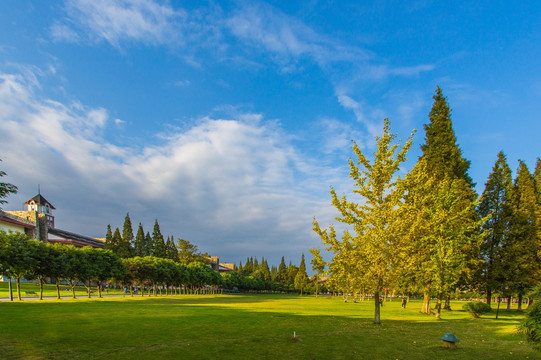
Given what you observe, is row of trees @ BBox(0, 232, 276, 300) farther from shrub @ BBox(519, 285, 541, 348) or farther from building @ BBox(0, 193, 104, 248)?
building @ BBox(0, 193, 104, 248)

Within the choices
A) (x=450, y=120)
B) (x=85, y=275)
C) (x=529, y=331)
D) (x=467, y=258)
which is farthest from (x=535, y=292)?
(x=85, y=275)

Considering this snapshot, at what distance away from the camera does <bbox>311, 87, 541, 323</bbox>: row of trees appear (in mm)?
22469

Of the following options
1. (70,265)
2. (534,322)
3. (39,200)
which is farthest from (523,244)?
(39,200)

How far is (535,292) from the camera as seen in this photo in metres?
10.1

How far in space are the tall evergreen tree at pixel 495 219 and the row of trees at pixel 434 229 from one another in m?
0.11

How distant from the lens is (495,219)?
42656 millimetres

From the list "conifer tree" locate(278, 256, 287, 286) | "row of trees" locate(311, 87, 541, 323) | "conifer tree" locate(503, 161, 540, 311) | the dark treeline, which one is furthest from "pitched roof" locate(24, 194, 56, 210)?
"conifer tree" locate(503, 161, 540, 311)

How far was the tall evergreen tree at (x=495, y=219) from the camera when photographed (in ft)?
134

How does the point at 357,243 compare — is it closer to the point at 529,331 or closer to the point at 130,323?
the point at 529,331

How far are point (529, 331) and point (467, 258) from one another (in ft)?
A: 102

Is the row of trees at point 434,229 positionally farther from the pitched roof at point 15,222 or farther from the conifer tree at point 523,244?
the pitched roof at point 15,222

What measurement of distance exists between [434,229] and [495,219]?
2195cm

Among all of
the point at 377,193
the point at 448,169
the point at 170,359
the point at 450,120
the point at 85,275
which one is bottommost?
the point at 85,275

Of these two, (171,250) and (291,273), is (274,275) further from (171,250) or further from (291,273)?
(171,250)
